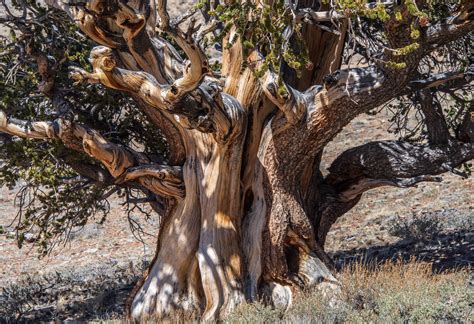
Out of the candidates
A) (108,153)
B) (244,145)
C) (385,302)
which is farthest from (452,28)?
(108,153)

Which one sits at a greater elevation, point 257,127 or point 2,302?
point 257,127

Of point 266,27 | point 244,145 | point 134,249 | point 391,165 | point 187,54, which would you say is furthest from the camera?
point 134,249

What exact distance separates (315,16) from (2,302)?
258 inches

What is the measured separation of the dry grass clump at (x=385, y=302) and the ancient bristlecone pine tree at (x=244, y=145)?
71 centimetres

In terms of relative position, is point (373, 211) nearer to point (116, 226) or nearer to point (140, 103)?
point (116, 226)

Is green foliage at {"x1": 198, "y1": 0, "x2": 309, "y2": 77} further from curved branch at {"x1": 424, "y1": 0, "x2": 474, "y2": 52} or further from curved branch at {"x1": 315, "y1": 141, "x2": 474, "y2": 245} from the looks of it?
curved branch at {"x1": 315, "y1": 141, "x2": 474, "y2": 245}

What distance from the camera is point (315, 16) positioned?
22.5 feet

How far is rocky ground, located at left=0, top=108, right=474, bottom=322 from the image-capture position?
1041 cm

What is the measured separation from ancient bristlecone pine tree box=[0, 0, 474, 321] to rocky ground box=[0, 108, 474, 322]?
1.39 m

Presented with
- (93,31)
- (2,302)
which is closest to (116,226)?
(2,302)

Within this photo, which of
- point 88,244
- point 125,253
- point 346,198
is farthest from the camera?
point 88,244

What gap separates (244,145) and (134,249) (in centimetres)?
867

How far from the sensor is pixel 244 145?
804 centimetres

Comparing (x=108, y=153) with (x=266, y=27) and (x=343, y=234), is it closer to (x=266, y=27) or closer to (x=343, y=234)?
(x=266, y=27)
